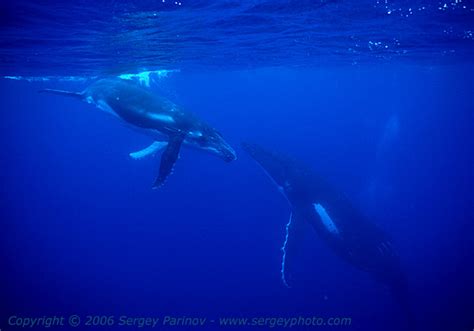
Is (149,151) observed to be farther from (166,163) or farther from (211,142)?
(166,163)

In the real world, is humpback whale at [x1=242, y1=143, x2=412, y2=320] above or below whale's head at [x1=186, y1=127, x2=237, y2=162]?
below

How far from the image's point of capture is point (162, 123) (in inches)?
422

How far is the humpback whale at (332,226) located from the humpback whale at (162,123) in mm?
6201

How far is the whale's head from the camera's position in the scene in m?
10.4

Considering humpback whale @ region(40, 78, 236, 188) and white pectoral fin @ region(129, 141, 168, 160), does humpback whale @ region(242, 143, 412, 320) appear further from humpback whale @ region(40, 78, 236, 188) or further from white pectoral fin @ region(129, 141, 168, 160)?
humpback whale @ region(40, 78, 236, 188)

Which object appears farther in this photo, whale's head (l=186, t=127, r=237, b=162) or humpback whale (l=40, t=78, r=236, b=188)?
whale's head (l=186, t=127, r=237, b=162)

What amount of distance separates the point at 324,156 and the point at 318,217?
123 ft

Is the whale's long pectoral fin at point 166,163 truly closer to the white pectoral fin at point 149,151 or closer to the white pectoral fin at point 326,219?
the white pectoral fin at point 149,151

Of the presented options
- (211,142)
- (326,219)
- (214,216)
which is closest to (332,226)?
(326,219)

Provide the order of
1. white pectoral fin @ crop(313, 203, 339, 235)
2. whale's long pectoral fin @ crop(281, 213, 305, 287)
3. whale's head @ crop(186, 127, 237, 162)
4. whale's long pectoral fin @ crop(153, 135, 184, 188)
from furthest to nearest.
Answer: whale's long pectoral fin @ crop(281, 213, 305, 287) < white pectoral fin @ crop(313, 203, 339, 235) < whale's head @ crop(186, 127, 237, 162) < whale's long pectoral fin @ crop(153, 135, 184, 188)

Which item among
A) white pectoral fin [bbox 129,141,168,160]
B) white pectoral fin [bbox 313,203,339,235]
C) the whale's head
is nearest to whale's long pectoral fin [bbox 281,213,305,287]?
white pectoral fin [bbox 313,203,339,235]

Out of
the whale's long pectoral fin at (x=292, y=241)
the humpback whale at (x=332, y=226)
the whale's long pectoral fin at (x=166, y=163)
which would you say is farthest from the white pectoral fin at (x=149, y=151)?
the whale's long pectoral fin at (x=292, y=241)

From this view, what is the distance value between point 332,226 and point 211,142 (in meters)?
7.10

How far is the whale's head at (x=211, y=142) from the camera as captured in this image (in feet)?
34.1
